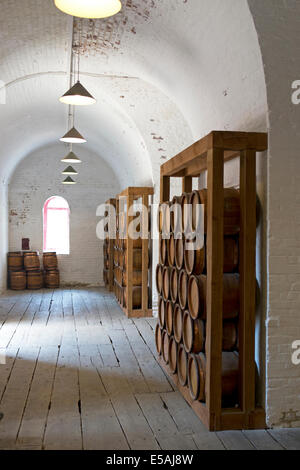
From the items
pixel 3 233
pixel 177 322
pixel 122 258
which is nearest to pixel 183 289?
pixel 177 322

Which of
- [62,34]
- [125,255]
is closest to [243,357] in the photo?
[62,34]

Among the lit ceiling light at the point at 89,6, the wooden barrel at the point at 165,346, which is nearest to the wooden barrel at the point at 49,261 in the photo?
the wooden barrel at the point at 165,346

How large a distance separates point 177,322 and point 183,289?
1.63ft

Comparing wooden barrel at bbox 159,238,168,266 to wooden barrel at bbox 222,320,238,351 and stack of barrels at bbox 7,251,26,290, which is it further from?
stack of barrels at bbox 7,251,26,290

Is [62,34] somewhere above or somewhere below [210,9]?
above

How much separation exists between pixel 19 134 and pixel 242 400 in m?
9.29

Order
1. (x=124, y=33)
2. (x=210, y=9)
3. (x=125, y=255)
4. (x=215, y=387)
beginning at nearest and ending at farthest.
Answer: (x=215, y=387) → (x=210, y=9) → (x=124, y=33) → (x=125, y=255)

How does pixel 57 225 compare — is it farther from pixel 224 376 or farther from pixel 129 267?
pixel 224 376

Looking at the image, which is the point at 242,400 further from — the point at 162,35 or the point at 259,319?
the point at 162,35

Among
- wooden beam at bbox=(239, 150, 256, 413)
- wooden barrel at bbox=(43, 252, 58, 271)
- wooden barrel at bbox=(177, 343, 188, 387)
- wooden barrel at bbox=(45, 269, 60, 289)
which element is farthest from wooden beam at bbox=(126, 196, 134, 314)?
wooden barrel at bbox=(43, 252, 58, 271)

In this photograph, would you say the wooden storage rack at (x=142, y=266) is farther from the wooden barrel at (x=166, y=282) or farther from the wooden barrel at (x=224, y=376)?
the wooden barrel at (x=224, y=376)

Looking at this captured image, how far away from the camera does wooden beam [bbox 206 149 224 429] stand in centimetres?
387

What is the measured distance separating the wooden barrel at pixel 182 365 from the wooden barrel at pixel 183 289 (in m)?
0.49

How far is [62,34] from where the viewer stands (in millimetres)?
6207
